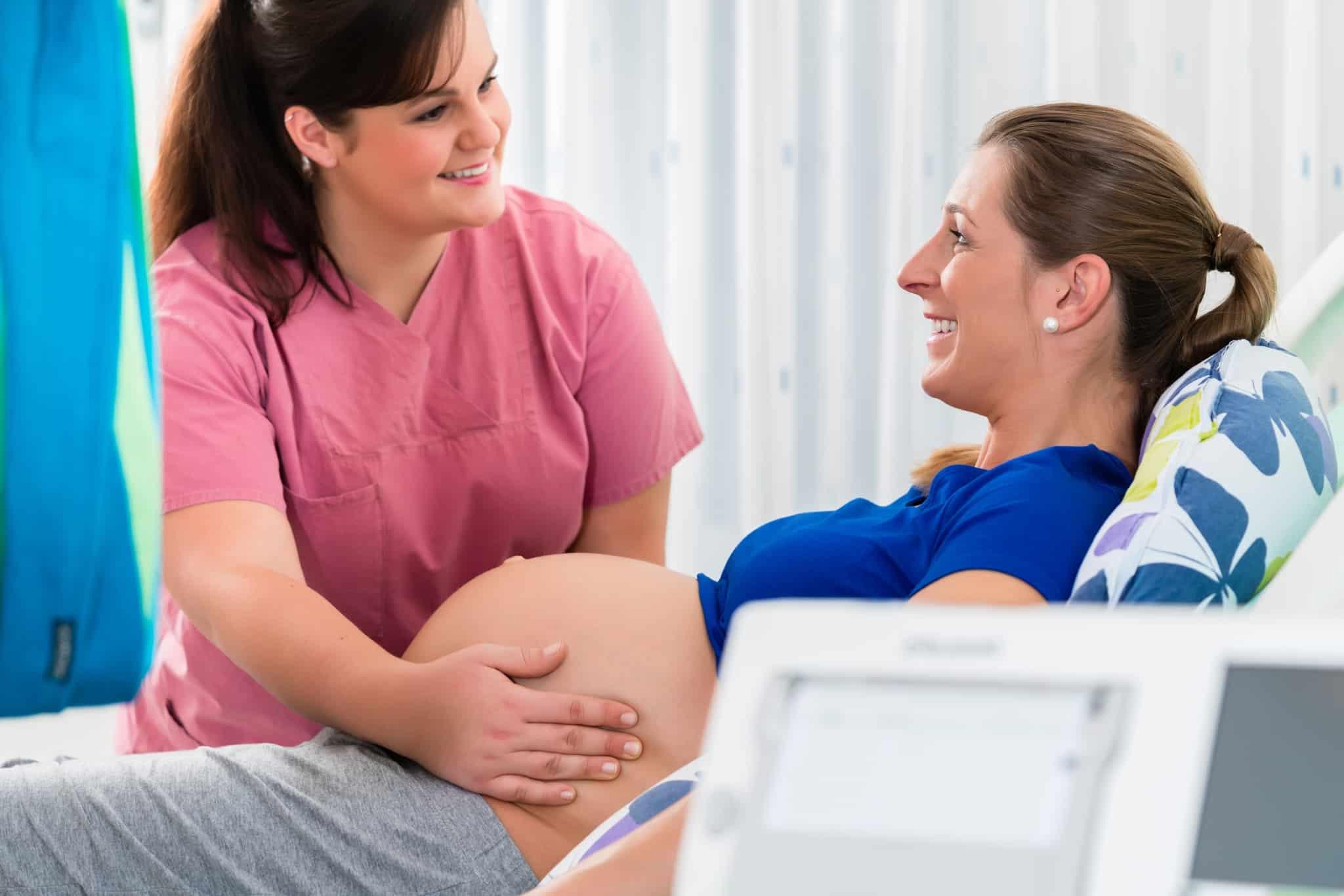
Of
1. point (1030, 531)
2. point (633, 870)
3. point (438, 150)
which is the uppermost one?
point (438, 150)

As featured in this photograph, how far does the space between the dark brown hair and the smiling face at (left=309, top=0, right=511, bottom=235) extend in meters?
0.02

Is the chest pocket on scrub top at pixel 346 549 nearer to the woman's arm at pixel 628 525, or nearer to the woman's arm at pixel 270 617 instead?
the woman's arm at pixel 270 617

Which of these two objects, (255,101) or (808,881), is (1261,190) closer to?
(255,101)

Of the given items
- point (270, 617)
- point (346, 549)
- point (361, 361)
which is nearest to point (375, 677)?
point (270, 617)

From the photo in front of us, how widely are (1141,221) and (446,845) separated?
Result: 83cm

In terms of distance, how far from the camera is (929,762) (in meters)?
0.48

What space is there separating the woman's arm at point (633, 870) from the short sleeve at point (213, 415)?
68cm

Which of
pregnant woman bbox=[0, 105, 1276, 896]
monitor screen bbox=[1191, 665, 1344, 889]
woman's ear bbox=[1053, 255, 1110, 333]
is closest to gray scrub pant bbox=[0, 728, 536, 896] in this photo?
pregnant woman bbox=[0, 105, 1276, 896]

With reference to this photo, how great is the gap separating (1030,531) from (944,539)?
125 mm

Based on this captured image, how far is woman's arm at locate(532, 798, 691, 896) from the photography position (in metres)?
0.88

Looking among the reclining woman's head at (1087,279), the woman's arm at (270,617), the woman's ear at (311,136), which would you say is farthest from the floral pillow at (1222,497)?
the woman's ear at (311,136)

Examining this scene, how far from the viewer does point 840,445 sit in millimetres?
2697

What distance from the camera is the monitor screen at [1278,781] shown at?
1.49 feet

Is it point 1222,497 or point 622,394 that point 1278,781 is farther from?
point 622,394
